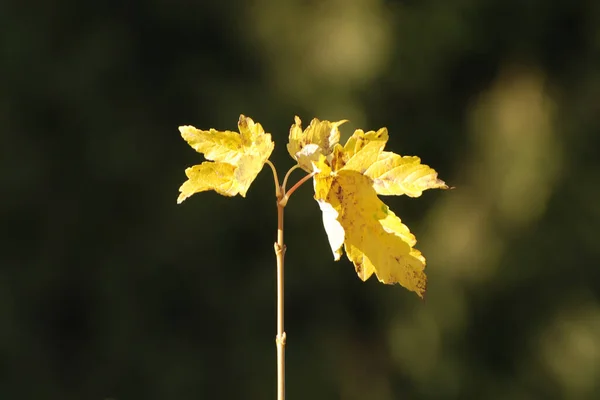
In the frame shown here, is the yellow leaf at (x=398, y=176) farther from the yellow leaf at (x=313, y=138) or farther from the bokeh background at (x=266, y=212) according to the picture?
the bokeh background at (x=266, y=212)

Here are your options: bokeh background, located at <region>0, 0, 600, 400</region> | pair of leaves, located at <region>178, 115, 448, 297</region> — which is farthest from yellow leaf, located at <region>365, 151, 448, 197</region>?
bokeh background, located at <region>0, 0, 600, 400</region>

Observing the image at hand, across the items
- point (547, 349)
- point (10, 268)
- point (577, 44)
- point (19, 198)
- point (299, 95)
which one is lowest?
point (547, 349)

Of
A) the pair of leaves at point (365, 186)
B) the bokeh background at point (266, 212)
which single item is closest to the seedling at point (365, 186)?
the pair of leaves at point (365, 186)

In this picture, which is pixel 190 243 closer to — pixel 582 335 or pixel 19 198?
pixel 19 198

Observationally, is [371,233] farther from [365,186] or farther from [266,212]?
[266,212]

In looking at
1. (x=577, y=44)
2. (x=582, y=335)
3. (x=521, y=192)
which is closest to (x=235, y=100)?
(x=521, y=192)

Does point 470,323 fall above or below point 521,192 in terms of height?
below
